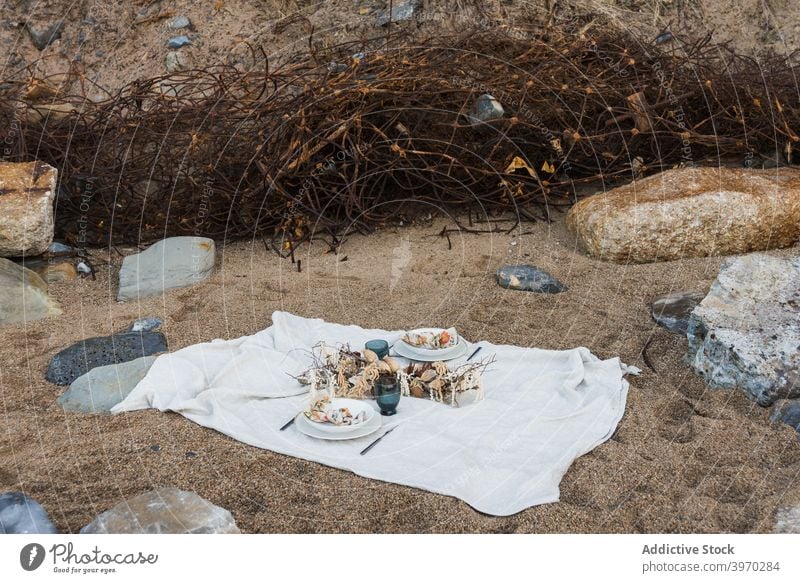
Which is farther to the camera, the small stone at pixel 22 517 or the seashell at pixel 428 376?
the seashell at pixel 428 376

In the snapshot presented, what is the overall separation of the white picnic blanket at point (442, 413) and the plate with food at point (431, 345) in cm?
19

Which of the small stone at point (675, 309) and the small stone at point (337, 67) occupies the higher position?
the small stone at point (337, 67)

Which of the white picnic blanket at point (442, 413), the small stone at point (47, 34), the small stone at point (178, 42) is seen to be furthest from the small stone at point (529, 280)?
the small stone at point (47, 34)

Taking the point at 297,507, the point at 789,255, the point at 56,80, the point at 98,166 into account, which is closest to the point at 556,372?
the point at 297,507

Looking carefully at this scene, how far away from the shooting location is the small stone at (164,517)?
2611 mm

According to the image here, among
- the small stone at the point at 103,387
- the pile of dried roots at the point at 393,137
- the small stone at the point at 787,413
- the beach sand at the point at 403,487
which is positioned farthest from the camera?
the pile of dried roots at the point at 393,137

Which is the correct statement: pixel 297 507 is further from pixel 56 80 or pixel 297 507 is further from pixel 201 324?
pixel 56 80

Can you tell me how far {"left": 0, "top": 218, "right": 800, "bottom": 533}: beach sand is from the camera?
9.47 feet

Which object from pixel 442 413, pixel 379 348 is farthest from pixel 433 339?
pixel 442 413

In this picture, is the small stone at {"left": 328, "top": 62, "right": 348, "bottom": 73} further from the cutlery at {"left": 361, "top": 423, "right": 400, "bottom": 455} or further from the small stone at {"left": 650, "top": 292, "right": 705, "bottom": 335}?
the cutlery at {"left": 361, "top": 423, "right": 400, "bottom": 455}

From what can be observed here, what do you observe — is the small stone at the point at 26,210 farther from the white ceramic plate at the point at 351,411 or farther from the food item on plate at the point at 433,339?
the white ceramic plate at the point at 351,411

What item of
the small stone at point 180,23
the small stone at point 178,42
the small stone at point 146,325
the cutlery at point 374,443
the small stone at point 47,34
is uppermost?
the small stone at point 180,23

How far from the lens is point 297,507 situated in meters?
2.95

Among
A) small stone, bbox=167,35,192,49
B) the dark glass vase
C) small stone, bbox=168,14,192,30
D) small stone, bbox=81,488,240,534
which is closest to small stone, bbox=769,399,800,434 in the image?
the dark glass vase
